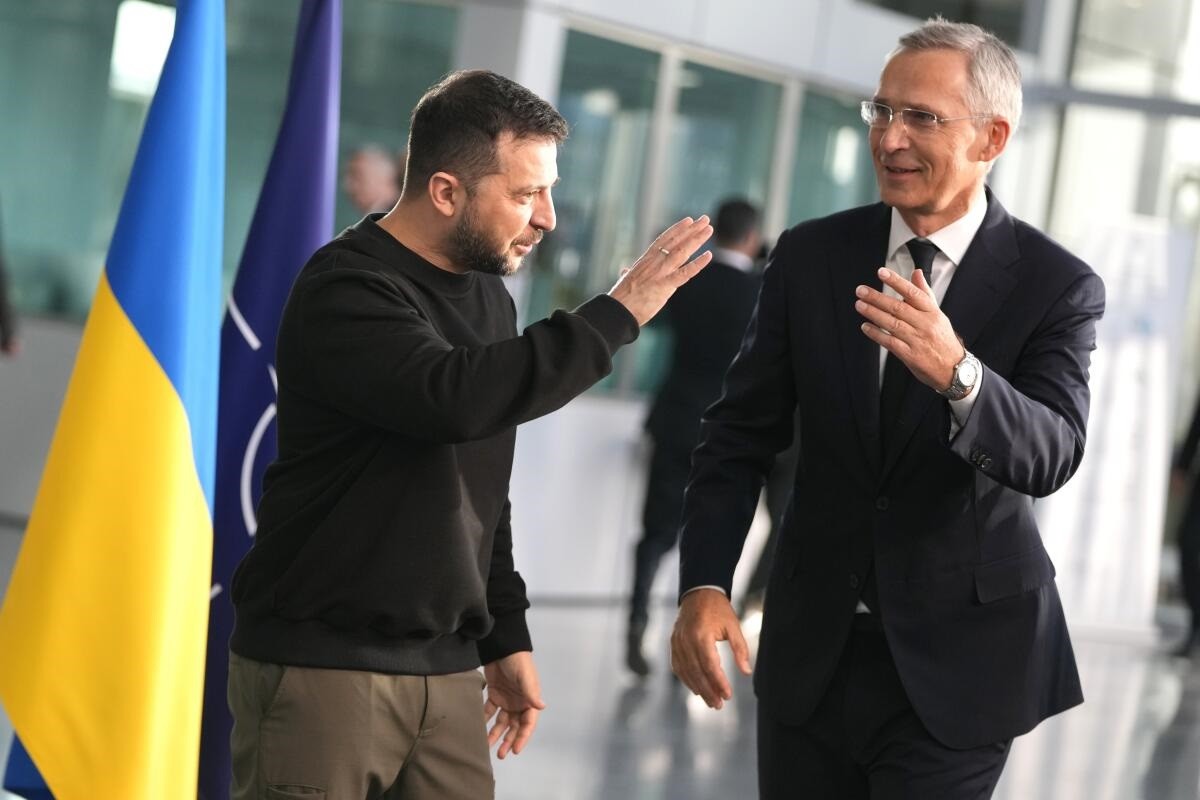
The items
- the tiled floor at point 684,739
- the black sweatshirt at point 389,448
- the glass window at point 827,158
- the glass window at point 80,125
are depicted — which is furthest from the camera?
the glass window at point 827,158

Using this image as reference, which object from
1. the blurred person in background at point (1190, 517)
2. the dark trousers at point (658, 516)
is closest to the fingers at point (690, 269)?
the dark trousers at point (658, 516)

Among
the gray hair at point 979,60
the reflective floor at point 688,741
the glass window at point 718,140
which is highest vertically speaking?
the glass window at point 718,140

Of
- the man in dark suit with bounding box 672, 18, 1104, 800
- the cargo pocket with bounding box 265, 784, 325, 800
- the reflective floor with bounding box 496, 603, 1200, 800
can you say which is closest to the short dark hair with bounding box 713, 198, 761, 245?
the reflective floor with bounding box 496, 603, 1200, 800

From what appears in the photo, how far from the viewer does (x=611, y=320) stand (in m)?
2.07

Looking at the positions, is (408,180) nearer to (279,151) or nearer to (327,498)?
(327,498)

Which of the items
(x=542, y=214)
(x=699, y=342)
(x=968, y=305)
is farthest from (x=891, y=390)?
(x=699, y=342)

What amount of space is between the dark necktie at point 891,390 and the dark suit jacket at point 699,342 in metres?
4.05

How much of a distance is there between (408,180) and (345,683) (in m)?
0.65

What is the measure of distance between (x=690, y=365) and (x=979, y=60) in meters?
4.42

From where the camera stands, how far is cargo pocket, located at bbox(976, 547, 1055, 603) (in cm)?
236

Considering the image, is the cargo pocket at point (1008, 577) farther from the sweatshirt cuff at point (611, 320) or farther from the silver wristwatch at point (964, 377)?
the sweatshirt cuff at point (611, 320)

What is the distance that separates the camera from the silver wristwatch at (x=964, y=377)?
2.09 metres

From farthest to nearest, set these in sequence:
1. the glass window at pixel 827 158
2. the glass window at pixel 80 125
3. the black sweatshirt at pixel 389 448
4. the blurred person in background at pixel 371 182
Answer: the glass window at pixel 827 158
the glass window at pixel 80 125
the blurred person in background at pixel 371 182
the black sweatshirt at pixel 389 448

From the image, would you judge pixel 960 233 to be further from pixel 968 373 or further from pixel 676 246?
pixel 676 246
